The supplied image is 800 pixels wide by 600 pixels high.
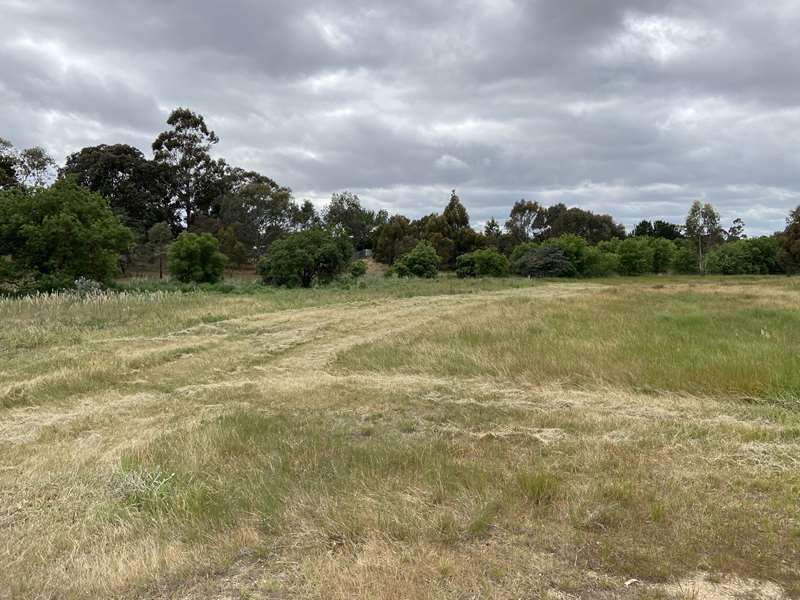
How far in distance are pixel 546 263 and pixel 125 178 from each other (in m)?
46.4

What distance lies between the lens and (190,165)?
60.7 metres

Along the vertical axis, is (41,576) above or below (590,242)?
below

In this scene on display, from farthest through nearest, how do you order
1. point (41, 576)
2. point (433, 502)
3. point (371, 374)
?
1. point (371, 374)
2. point (433, 502)
3. point (41, 576)

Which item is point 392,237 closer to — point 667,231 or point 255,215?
point 255,215

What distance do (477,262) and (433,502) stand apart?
52240 mm

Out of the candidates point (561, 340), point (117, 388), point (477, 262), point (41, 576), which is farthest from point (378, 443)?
point (477, 262)

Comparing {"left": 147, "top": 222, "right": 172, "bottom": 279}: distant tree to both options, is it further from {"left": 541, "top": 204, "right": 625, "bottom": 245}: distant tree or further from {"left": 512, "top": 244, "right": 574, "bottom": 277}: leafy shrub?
{"left": 541, "top": 204, "right": 625, "bottom": 245}: distant tree

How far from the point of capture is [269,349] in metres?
12.9

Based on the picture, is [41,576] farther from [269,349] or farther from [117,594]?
[269,349]

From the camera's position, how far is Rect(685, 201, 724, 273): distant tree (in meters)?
72.2

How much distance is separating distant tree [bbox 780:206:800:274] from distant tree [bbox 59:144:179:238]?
64257 mm

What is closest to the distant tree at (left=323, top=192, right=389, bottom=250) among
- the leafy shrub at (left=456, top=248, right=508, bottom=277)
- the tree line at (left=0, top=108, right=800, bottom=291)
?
the tree line at (left=0, top=108, right=800, bottom=291)

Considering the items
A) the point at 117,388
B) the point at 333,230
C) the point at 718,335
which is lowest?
the point at 117,388

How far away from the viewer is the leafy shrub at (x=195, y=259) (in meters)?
39.3
